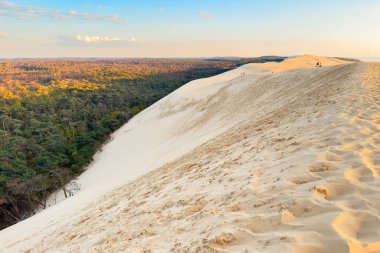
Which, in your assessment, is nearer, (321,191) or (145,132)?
(321,191)

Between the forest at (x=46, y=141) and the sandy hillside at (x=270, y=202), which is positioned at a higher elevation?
the sandy hillside at (x=270, y=202)

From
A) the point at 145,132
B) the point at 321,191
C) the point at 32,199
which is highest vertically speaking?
the point at 321,191

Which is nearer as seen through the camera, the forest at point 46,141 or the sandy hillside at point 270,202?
the sandy hillside at point 270,202

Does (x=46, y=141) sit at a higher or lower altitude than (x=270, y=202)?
lower

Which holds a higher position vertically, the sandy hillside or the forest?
the sandy hillside

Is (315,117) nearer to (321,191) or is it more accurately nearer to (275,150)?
(275,150)

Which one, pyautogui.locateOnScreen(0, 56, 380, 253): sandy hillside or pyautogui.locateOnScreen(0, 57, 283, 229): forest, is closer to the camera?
pyautogui.locateOnScreen(0, 56, 380, 253): sandy hillside

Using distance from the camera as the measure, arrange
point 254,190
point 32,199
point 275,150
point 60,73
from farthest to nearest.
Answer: point 60,73
point 32,199
point 275,150
point 254,190

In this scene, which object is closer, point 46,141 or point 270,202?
point 270,202

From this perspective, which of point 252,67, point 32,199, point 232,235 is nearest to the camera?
point 232,235

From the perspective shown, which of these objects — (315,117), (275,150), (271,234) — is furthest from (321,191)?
(315,117)

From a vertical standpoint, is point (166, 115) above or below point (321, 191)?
below
